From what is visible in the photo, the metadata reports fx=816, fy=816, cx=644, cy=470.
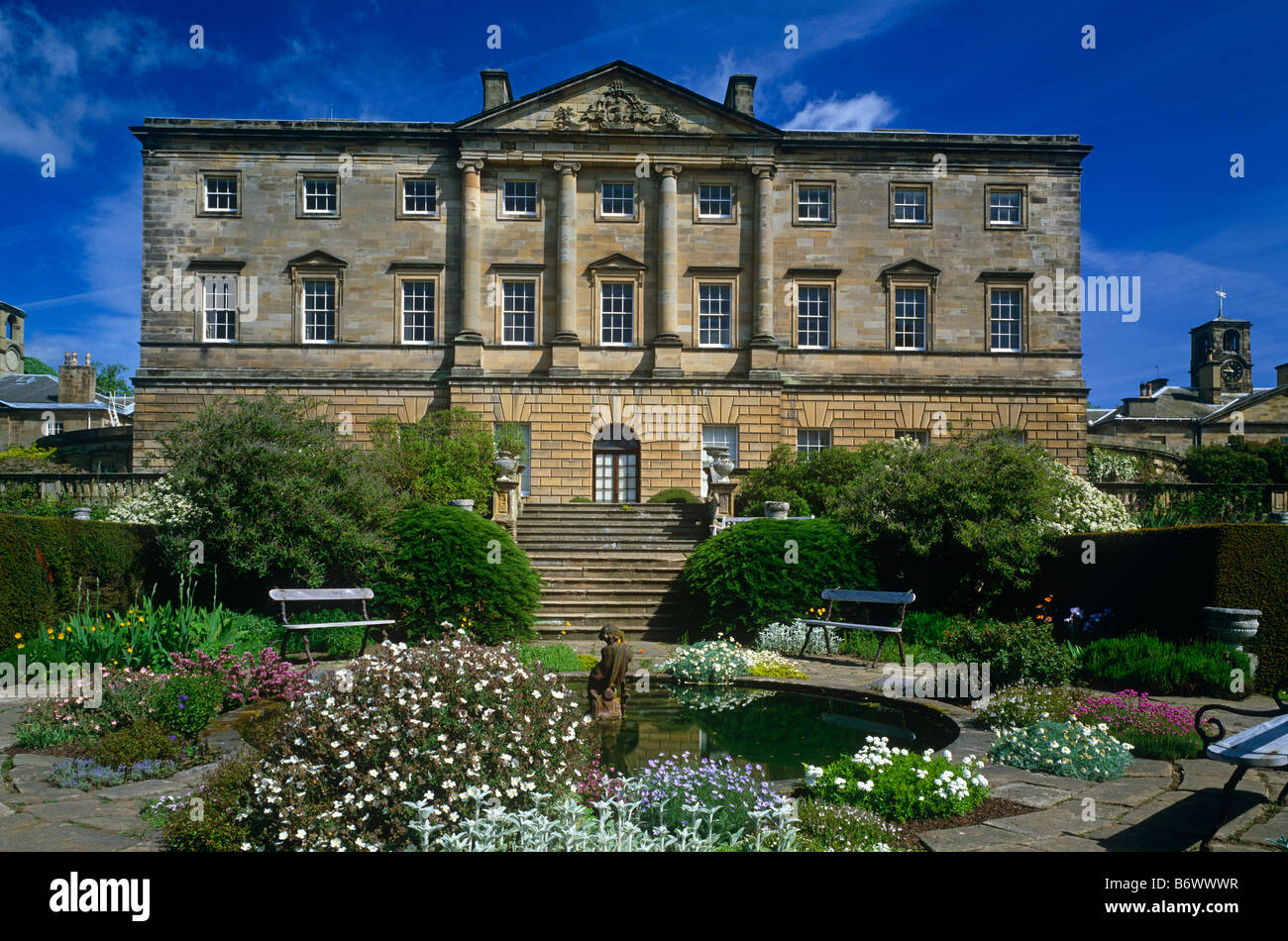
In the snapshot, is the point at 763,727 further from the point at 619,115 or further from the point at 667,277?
the point at 619,115

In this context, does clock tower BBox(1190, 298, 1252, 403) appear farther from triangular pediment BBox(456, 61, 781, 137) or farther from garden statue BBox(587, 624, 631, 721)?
garden statue BBox(587, 624, 631, 721)

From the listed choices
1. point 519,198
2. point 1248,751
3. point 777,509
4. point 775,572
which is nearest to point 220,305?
point 519,198

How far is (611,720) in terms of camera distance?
8.09 meters

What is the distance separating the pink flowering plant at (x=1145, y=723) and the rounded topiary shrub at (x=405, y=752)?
16.1 feet

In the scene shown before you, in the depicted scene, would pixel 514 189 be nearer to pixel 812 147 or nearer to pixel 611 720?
pixel 812 147

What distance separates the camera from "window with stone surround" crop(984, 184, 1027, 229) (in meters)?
28.1

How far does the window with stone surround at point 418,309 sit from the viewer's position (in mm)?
27156

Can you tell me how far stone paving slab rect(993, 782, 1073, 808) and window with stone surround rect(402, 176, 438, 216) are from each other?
85.0ft

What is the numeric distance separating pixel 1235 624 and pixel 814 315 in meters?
19.6

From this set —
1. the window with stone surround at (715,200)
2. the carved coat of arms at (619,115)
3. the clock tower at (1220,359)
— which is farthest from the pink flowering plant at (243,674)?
the clock tower at (1220,359)

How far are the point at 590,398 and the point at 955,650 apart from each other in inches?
703

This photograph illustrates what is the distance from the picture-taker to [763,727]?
8250mm

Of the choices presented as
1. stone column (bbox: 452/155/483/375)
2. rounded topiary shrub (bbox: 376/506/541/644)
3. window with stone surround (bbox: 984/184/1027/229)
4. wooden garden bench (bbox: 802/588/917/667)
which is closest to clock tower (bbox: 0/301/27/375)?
stone column (bbox: 452/155/483/375)

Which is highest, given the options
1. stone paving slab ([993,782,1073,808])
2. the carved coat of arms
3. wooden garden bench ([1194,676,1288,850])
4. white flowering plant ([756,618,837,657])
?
the carved coat of arms
